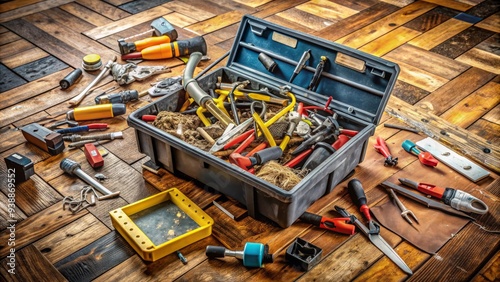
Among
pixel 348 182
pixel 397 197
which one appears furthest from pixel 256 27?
pixel 397 197

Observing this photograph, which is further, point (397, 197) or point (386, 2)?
point (386, 2)

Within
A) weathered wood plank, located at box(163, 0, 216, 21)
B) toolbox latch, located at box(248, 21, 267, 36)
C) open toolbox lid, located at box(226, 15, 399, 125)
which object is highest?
toolbox latch, located at box(248, 21, 267, 36)

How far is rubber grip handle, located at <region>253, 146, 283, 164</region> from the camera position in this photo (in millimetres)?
1766

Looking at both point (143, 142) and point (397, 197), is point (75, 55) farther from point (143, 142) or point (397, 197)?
point (397, 197)

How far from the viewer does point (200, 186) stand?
1.92m

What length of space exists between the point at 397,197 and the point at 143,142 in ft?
3.04

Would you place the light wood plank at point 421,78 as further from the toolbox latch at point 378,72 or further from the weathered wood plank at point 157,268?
the weathered wood plank at point 157,268

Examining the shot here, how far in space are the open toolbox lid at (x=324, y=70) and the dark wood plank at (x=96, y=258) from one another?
0.89m

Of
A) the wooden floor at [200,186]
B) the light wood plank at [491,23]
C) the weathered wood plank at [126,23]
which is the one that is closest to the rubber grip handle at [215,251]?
the wooden floor at [200,186]

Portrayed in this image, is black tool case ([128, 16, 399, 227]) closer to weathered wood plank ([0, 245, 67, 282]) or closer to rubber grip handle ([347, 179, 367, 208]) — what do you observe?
rubber grip handle ([347, 179, 367, 208])

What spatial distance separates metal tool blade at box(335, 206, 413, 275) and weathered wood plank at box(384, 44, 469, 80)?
45.6 inches

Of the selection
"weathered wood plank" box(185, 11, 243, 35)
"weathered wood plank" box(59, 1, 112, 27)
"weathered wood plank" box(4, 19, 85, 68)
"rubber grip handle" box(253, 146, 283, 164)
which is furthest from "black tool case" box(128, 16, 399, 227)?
"weathered wood plank" box(59, 1, 112, 27)

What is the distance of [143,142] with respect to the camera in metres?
1.95

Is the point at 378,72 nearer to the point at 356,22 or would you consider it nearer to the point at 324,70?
the point at 324,70
